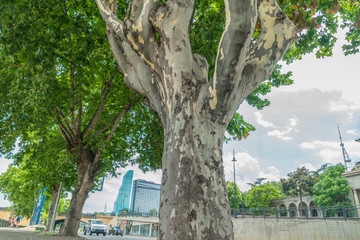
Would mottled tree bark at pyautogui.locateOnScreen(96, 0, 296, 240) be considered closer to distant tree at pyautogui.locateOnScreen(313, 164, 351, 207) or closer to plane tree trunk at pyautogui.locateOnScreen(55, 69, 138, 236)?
plane tree trunk at pyautogui.locateOnScreen(55, 69, 138, 236)

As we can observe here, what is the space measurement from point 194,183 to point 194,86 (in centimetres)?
141

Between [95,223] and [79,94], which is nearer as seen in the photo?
[79,94]

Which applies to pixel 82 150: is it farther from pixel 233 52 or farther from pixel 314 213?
pixel 314 213

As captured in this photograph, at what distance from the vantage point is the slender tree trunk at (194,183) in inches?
106

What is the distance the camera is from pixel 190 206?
9.04ft

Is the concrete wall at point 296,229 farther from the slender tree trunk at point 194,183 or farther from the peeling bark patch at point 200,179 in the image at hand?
the peeling bark patch at point 200,179

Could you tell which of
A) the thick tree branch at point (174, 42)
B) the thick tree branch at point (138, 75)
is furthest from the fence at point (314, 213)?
the thick tree branch at point (174, 42)

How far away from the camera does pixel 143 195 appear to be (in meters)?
182

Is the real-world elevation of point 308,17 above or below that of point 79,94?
above

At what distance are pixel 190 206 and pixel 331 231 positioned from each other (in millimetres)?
18142

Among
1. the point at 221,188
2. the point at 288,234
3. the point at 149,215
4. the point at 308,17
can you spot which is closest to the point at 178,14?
the point at 221,188

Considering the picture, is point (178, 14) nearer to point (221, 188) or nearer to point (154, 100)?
point (154, 100)

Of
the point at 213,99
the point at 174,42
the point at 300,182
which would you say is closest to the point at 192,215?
the point at 213,99

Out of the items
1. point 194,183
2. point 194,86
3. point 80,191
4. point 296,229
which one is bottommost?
point 296,229
